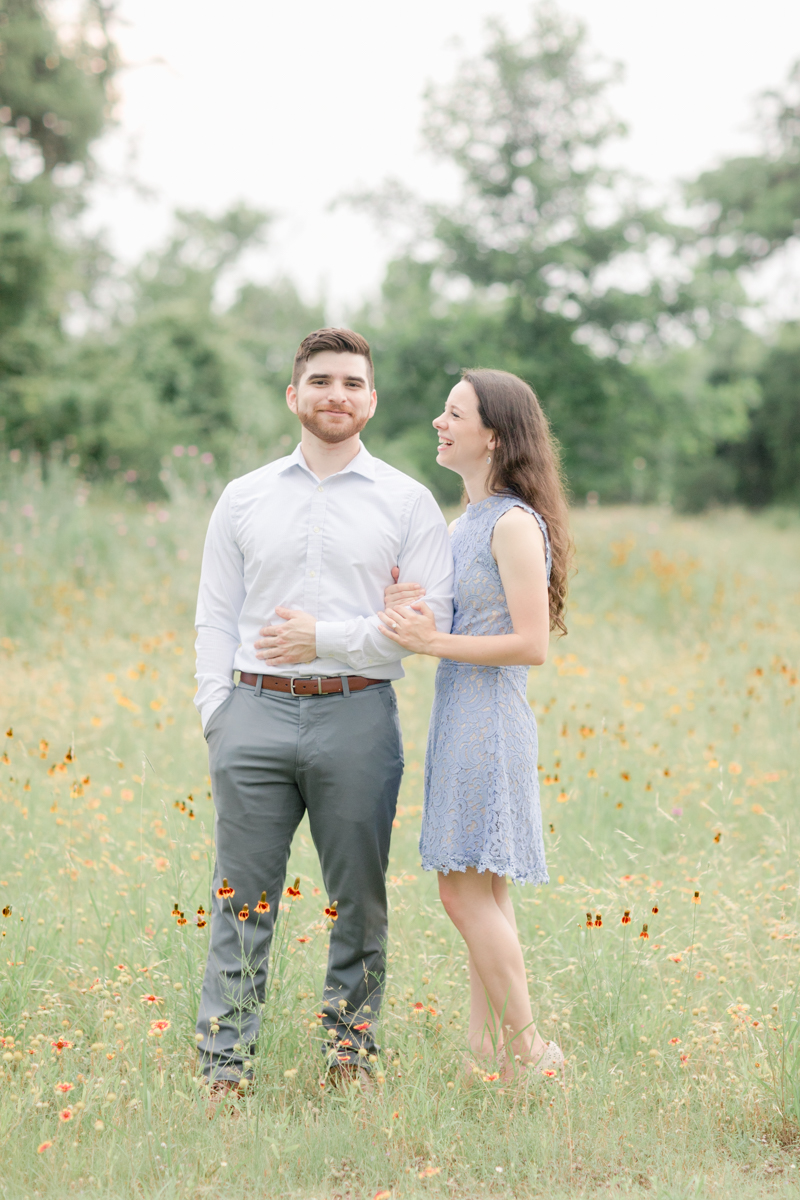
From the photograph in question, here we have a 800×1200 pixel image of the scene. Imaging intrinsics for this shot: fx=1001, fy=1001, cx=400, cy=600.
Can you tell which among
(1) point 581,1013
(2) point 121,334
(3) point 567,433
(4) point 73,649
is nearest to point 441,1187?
(1) point 581,1013

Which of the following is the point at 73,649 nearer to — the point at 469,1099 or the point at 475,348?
the point at 469,1099

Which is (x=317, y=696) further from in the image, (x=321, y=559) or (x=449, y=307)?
(x=449, y=307)

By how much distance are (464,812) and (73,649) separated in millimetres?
5279

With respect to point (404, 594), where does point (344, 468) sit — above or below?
above

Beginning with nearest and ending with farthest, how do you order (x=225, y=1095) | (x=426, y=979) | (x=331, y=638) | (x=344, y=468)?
(x=225, y=1095) < (x=331, y=638) < (x=344, y=468) < (x=426, y=979)

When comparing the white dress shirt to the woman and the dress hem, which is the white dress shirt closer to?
the woman

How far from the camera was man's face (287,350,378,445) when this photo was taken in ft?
9.66

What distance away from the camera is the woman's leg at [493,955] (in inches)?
114

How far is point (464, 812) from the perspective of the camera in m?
2.90

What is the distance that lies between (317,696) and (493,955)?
2.98ft

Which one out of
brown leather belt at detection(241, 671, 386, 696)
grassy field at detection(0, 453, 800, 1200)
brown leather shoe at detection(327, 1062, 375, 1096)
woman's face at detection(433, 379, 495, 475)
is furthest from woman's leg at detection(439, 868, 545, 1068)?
woman's face at detection(433, 379, 495, 475)

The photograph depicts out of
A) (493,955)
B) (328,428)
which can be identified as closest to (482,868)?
(493,955)

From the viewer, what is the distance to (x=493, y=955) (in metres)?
2.90

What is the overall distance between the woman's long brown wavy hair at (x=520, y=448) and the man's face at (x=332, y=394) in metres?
0.36
